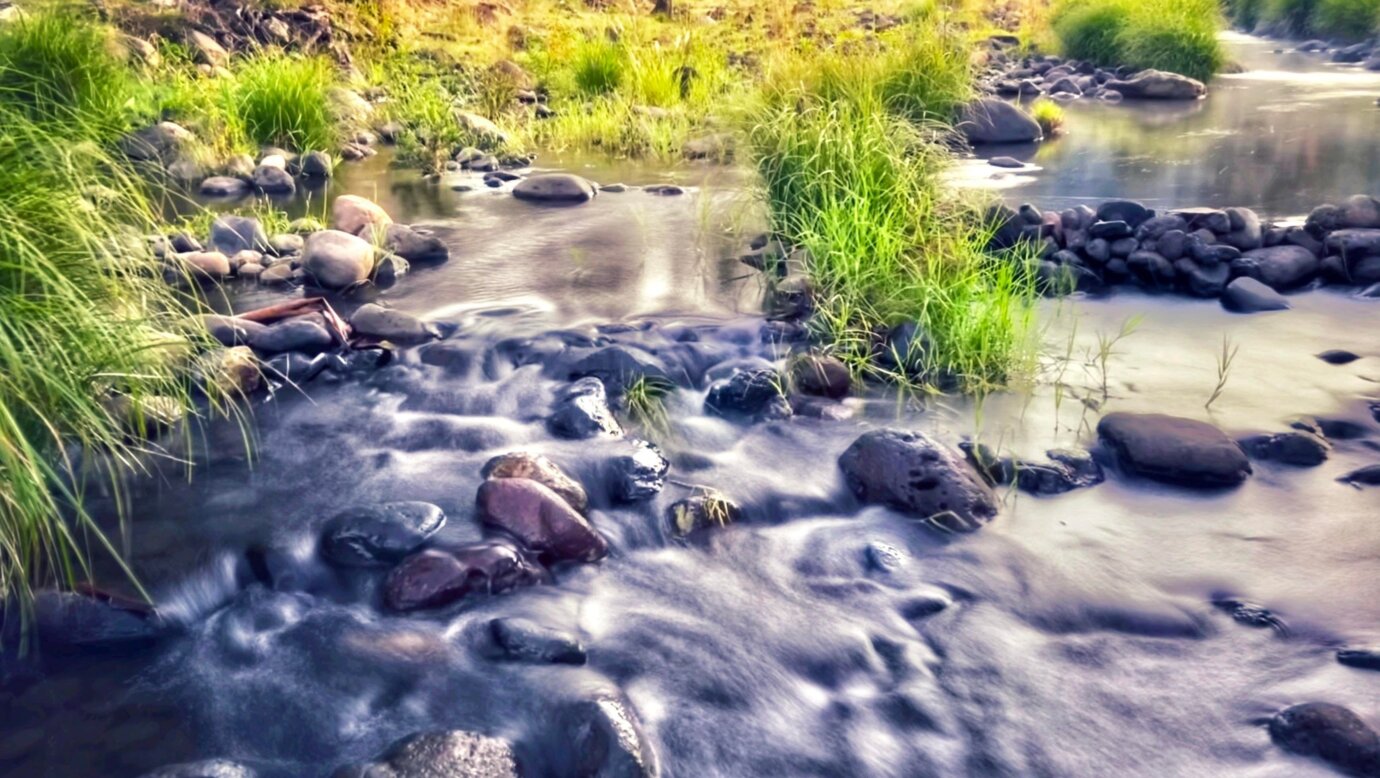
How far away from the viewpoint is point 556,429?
441 centimetres

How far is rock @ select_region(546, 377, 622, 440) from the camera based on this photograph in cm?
435

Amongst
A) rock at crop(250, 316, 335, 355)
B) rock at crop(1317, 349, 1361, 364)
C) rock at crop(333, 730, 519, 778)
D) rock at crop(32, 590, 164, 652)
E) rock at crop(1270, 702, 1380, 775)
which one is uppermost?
rock at crop(250, 316, 335, 355)

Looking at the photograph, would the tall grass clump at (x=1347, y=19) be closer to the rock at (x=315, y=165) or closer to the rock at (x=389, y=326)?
the rock at (x=315, y=165)

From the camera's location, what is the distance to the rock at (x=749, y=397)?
4645mm

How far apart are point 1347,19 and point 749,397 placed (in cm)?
1831

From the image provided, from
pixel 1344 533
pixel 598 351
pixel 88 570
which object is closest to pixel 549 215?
pixel 598 351

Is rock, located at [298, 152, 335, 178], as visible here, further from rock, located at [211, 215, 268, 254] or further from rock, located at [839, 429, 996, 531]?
rock, located at [839, 429, 996, 531]

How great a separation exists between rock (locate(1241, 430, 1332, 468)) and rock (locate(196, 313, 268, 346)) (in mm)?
4009

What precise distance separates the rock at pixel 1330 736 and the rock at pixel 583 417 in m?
2.42

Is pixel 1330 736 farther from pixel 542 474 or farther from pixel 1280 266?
pixel 1280 266

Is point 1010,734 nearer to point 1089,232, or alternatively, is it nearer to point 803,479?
point 803,479

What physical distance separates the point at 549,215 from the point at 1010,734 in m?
5.84

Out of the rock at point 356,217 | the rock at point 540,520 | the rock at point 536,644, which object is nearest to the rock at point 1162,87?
the rock at point 356,217

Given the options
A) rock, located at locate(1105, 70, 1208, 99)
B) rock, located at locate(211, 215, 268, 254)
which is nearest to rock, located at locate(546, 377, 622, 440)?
rock, located at locate(211, 215, 268, 254)
